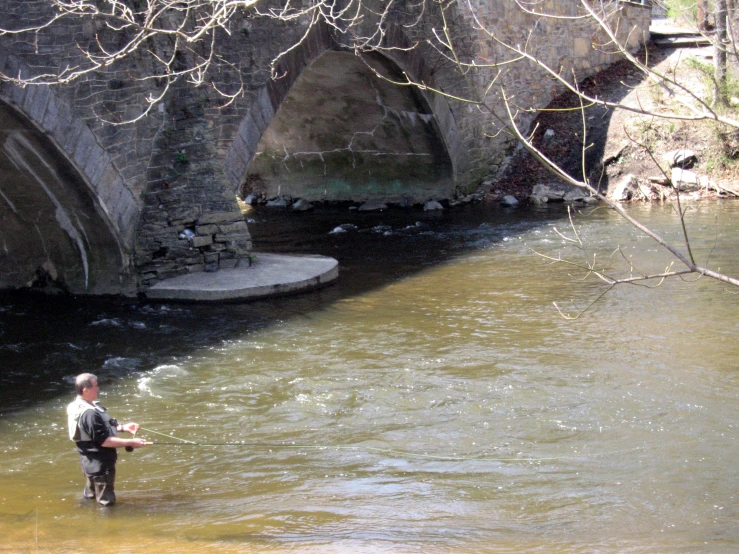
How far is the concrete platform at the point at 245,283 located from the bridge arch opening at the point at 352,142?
191 inches

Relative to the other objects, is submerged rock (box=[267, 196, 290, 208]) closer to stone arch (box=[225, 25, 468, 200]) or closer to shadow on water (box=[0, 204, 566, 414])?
stone arch (box=[225, 25, 468, 200])

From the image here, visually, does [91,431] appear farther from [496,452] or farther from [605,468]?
[605,468]

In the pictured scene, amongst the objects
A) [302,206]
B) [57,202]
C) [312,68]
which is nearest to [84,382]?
[57,202]

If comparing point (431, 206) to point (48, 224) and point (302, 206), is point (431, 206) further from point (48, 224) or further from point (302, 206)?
point (48, 224)

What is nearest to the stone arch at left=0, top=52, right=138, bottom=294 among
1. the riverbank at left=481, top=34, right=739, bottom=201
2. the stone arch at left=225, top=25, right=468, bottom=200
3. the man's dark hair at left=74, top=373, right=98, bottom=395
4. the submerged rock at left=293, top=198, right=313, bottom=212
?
the stone arch at left=225, top=25, right=468, bottom=200

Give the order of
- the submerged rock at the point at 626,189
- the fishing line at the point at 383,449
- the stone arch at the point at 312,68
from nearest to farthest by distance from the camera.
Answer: the fishing line at the point at 383,449 → the stone arch at the point at 312,68 → the submerged rock at the point at 626,189

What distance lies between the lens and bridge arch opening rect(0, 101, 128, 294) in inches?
359

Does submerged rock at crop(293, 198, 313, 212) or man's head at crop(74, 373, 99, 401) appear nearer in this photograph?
man's head at crop(74, 373, 99, 401)

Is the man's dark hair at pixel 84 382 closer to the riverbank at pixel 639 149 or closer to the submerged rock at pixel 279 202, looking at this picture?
the riverbank at pixel 639 149

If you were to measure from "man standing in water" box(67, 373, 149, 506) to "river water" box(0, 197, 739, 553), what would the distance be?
0.66 ft

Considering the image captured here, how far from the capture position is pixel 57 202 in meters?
9.89

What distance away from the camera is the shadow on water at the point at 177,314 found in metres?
8.01

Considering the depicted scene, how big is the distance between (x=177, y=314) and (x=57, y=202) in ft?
6.08

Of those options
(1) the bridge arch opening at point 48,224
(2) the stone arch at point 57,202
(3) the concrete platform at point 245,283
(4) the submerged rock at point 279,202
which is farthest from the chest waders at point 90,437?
(4) the submerged rock at point 279,202
